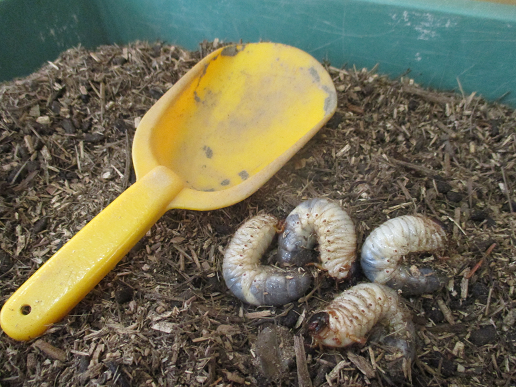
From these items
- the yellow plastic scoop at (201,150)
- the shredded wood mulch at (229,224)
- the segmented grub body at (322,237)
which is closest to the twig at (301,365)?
the shredded wood mulch at (229,224)

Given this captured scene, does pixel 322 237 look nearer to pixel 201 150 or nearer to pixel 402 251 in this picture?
pixel 402 251

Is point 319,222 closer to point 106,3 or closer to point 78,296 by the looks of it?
point 78,296

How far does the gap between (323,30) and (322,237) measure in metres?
1.51

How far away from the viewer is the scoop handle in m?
1.35

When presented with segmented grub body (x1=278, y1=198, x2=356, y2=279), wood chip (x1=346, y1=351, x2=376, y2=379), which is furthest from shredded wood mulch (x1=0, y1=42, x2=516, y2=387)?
segmented grub body (x1=278, y1=198, x2=356, y2=279)

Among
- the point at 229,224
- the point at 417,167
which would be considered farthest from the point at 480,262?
the point at 229,224

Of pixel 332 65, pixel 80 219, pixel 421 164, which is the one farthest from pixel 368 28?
pixel 80 219

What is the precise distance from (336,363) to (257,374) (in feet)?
1.03

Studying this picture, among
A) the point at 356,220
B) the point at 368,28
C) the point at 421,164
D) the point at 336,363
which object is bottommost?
the point at 336,363

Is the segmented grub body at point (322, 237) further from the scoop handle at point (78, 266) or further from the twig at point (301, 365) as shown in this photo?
→ the scoop handle at point (78, 266)

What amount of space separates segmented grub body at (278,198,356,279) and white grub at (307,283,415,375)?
150 mm

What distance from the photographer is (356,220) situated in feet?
6.02

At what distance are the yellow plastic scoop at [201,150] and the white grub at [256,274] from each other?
187 millimetres

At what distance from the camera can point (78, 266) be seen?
1402mm
